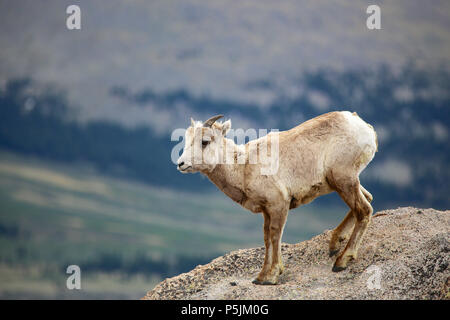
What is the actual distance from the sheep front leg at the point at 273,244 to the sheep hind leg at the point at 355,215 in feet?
3.59

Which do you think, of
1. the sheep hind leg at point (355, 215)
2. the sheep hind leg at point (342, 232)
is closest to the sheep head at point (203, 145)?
the sheep hind leg at point (355, 215)

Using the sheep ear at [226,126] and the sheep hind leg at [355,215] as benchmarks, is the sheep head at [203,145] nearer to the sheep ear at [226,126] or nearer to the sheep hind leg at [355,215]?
the sheep ear at [226,126]

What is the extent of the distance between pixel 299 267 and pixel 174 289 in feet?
8.31

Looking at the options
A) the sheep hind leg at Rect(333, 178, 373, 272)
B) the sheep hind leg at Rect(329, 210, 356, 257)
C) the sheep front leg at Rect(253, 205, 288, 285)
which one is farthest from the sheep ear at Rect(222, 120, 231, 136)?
the sheep hind leg at Rect(329, 210, 356, 257)

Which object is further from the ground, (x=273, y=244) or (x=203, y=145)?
(x=203, y=145)

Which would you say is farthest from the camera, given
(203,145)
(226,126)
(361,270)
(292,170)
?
(361,270)

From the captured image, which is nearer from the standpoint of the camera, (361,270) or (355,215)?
(361,270)

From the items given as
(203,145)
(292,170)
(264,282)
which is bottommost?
(264,282)

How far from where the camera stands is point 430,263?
29.1ft

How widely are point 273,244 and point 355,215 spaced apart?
5.34 feet

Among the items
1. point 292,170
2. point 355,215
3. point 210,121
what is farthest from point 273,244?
point 210,121

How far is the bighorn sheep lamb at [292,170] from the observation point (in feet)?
29.3

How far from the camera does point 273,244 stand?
9094mm

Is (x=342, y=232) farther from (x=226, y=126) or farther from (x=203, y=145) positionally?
(x=203, y=145)
